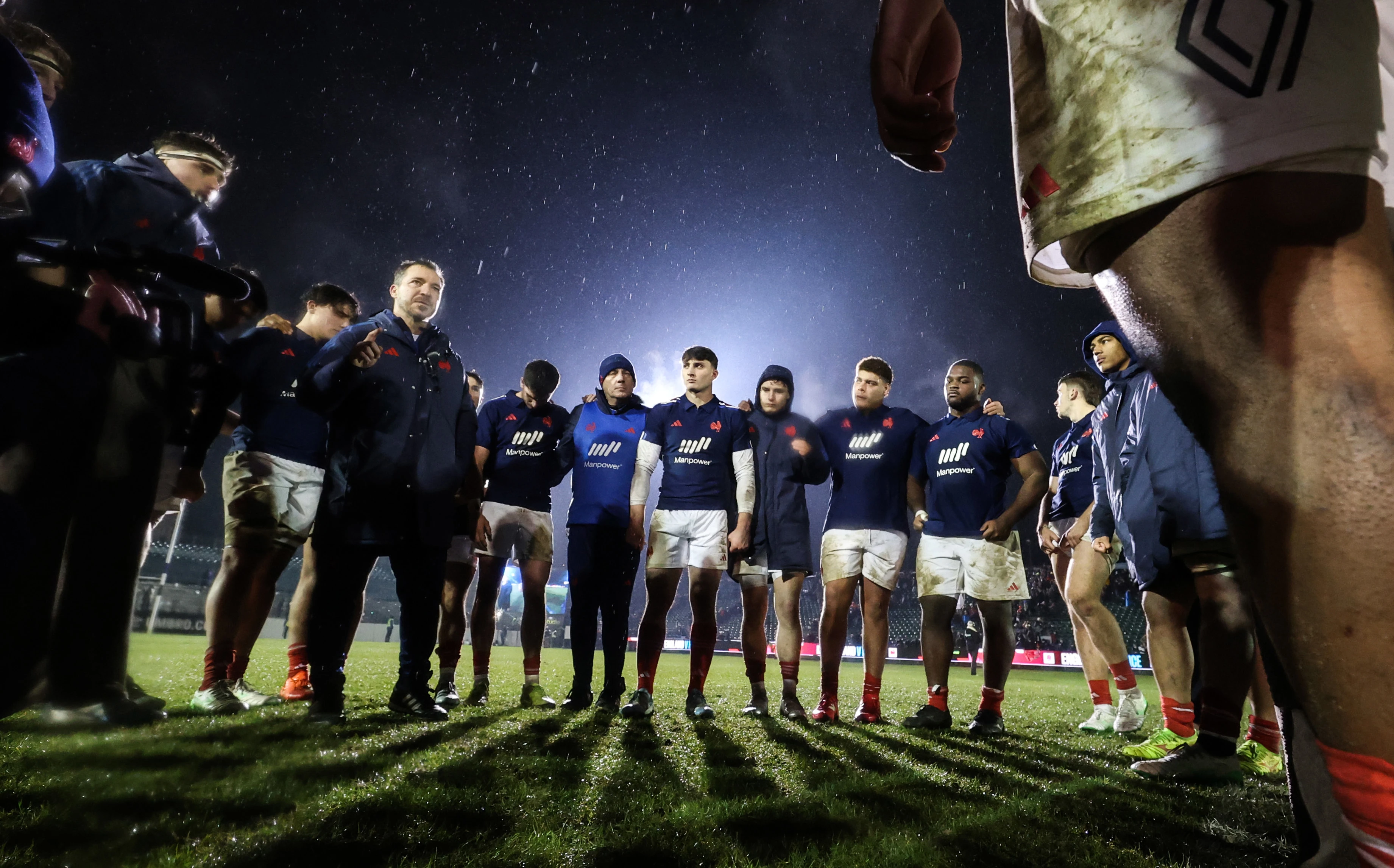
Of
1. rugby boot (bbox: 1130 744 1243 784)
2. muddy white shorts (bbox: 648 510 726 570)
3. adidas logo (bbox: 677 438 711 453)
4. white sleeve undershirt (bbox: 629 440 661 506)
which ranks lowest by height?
rugby boot (bbox: 1130 744 1243 784)

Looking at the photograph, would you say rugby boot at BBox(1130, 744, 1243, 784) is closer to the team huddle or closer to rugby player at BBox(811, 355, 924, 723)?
the team huddle

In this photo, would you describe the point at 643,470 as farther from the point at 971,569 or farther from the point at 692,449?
the point at 971,569

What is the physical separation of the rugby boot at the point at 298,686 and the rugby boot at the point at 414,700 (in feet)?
1.34

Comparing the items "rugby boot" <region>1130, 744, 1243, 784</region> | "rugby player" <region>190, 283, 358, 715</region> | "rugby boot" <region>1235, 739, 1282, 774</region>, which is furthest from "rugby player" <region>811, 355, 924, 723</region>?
"rugby player" <region>190, 283, 358, 715</region>

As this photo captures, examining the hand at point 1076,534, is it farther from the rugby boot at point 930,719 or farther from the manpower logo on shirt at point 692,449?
the manpower logo on shirt at point 692,449

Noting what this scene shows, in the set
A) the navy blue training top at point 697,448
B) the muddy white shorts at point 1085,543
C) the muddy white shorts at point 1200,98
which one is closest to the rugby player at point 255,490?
the muddy white shorts at point 1200,98

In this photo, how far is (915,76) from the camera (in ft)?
4.00

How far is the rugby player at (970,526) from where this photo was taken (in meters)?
4.53

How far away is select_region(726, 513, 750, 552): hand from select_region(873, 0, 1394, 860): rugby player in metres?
4.18

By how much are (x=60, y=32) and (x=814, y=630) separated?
119 ft

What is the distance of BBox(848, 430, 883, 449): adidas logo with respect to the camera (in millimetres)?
5320

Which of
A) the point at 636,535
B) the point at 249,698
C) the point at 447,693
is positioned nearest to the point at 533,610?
the point at 447,693

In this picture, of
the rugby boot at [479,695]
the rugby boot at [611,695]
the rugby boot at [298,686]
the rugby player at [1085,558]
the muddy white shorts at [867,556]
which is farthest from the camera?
the muddy white shorts at [867,556]

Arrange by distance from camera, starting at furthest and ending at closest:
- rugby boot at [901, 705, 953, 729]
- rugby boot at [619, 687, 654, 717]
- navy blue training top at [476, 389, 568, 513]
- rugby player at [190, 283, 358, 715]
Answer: navy blue training top at [476, 389, 568, 513] → rugby boot at [901, 705, 953, 729] → rugby boot at [619, 687, 654, 717] → rugby player at [190, 283, 358, 715]
